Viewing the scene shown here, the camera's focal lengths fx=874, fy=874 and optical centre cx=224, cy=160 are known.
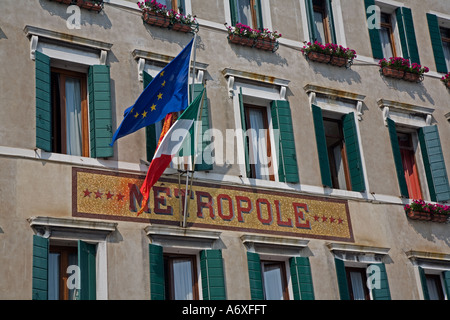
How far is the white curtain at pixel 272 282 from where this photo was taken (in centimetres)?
1617

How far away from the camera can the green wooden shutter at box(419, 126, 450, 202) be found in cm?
1903

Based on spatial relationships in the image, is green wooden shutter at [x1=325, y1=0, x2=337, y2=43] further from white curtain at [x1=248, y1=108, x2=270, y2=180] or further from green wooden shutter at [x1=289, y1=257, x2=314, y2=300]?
green wooden shutter at [x1=289, y1=257, x2=314, y2=300]

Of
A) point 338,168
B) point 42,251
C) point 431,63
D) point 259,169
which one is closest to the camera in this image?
point 42,251

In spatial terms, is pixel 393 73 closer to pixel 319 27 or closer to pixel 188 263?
pixel 319 27

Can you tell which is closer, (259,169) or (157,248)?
(157,248)

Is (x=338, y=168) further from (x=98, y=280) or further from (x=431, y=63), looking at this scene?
(x=98, y=280)

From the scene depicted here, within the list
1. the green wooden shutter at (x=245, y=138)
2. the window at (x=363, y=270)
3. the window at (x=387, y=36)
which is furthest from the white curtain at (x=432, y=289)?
the window at (x=387, y=36)

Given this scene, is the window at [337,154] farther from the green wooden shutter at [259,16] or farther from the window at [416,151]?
the green wooden shutter at [259,16]

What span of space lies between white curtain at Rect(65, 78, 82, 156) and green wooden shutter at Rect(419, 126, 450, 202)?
26.3 feet

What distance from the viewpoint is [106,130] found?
1534 centimetres

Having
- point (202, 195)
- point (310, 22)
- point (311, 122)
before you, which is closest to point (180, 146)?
point (202, 195)

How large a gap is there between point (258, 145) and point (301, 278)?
292 cm

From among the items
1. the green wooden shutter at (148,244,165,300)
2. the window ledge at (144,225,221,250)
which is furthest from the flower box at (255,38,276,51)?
the green wooden shutter at (148,244,165,300)
